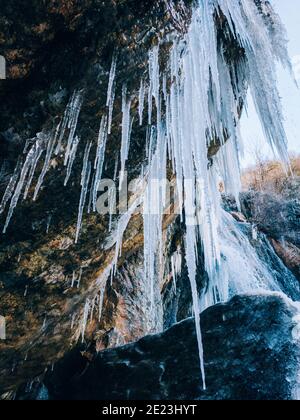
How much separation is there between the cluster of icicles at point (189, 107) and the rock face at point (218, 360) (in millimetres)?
826

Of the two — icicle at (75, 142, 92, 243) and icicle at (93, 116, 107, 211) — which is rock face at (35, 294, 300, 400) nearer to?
icicle at (75, 142, 92, 243)

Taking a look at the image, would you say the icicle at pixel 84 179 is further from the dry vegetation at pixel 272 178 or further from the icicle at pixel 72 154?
the dry vegetation at pixel 272 178

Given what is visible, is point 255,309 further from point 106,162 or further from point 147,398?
point 106,162

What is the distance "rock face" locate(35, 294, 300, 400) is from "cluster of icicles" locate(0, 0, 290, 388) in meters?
0.83

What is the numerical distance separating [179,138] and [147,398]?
2.75 meters

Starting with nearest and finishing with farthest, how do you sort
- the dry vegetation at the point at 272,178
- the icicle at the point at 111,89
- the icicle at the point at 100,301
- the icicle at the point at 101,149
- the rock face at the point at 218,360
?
1. the icicle at the point at 111,89
2. the icicle at the point at 101,149
3. the rock face at the point at 218,360
4. the icicle at the point at 100,301
5. the dry vegetation at the point at 272,178

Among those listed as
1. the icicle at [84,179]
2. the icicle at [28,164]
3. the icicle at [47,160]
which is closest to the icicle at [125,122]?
the icicle at [84,179]

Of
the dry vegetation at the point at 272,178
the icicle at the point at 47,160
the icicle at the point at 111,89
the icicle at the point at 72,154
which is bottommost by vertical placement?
the icicle at the point at 47,160

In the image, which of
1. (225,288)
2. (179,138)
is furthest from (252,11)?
(225,288)

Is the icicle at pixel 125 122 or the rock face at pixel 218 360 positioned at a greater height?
the icicle at pixel 125 122

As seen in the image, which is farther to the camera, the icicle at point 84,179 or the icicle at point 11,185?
the icicle at point 84,179

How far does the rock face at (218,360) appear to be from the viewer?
3.18 m

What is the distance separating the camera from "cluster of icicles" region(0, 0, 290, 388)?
2635 mm

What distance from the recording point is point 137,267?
548cm
